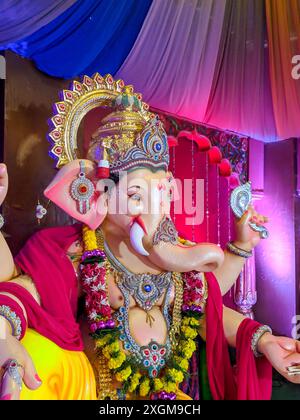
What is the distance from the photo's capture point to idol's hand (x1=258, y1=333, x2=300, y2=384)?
1.97m

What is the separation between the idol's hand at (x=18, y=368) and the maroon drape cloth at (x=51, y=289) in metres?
0.19

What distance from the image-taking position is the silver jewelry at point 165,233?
186 centimetres

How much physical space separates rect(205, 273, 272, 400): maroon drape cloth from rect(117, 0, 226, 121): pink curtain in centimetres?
90

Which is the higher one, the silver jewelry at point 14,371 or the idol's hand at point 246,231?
the idol's hand at point 246,231

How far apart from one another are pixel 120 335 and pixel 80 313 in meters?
0.19

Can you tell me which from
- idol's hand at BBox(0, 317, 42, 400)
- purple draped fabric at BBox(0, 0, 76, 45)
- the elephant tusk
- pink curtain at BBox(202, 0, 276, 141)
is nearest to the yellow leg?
idol's hand at BBox(0, 317, 42, 400)

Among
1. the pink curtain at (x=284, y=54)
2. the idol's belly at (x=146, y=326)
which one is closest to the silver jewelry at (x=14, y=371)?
the idol's belly at (x=146, y=326)

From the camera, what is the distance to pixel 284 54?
9.41 feet

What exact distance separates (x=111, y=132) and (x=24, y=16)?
0.47 metres

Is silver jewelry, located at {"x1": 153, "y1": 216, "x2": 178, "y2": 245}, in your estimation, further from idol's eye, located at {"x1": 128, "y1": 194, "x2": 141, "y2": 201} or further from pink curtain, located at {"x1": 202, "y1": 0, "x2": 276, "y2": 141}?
pink curtain, located at {"x1": 202, "y1": 0, "x2": 276, "y2": 141}

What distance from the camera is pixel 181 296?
6.61 feet

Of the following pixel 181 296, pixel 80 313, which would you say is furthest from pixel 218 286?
pixel 80 313

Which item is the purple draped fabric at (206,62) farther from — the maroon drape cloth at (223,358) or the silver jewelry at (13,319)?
the silver jewelry at (13,319)

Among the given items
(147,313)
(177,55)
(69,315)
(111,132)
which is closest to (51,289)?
(69,315)
